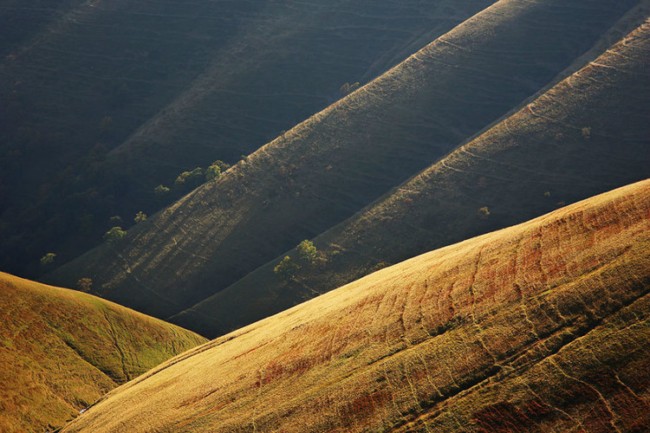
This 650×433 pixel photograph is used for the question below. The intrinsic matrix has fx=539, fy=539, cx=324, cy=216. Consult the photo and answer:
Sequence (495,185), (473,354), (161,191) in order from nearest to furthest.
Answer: (473,354), (495,185), (161,191)

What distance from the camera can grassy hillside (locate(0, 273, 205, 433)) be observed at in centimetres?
6303

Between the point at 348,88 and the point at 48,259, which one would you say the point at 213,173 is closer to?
the point at 48,259

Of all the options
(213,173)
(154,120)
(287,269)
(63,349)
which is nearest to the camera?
(63,349)

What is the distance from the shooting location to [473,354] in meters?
34.6

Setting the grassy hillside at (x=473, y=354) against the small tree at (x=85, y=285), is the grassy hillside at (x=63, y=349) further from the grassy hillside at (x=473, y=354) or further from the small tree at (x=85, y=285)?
the small tree at (x=85, y=285)

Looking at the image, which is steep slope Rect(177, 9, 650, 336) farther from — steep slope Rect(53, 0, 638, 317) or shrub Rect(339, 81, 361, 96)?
shrub Rect(339, 81, 361, 96)

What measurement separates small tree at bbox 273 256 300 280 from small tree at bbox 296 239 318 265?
209cm

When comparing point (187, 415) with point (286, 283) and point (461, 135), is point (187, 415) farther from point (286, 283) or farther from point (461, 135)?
point (461, 135)

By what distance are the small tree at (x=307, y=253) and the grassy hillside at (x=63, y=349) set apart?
25729mm

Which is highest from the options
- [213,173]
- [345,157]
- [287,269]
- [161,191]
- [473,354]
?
[473,354]

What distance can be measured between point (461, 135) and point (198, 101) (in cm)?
9111

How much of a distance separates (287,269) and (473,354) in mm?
72560

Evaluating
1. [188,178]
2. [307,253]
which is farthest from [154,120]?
[307,253]

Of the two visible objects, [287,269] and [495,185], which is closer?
[287,269]
